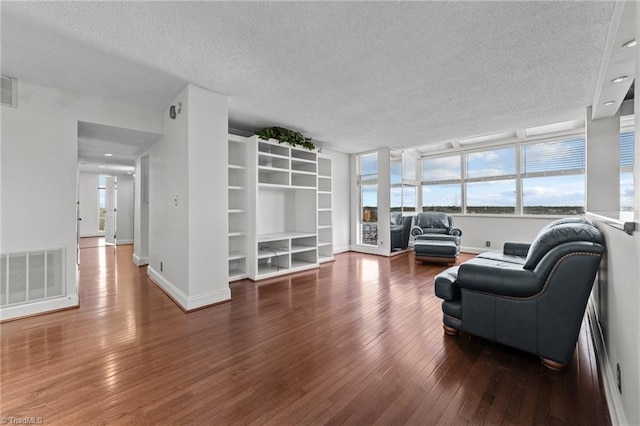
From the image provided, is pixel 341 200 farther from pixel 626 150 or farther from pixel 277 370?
pixel 277 370

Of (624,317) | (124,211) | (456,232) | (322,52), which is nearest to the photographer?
(624,317)

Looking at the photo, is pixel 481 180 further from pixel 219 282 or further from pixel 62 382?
pixel 62 382

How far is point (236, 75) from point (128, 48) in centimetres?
92

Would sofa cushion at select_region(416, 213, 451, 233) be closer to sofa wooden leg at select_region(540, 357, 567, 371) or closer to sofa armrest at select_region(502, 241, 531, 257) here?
sofa armrest at select_region(502, 241, 531, 257)

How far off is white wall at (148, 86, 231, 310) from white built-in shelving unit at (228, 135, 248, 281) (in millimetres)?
901

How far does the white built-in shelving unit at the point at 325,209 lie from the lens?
5520mm

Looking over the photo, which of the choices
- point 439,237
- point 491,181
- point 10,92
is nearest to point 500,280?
point 439,237

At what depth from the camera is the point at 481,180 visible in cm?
626

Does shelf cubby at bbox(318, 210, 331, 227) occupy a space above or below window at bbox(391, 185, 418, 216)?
below

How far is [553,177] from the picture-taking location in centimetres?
534

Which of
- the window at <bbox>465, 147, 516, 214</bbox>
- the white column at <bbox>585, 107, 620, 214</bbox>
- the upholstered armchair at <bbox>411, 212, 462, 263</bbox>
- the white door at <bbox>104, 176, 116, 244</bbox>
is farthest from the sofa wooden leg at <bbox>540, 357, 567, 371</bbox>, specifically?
the white door at <bbox>104, 176, 116, 244</bbox>

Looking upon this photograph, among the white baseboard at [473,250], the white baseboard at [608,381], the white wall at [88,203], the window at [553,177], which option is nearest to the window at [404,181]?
the white baseboard at [473,250]

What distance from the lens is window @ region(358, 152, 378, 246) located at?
20.9 feet

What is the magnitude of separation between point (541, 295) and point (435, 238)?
3.73m
